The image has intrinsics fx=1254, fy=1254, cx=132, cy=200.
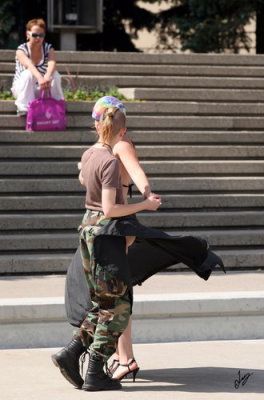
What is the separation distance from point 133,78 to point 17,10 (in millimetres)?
9010

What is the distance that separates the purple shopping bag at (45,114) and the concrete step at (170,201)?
1.07 m

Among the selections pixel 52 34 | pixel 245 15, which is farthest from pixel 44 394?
pixel 52 34

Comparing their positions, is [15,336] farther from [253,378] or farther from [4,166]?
[4,166]

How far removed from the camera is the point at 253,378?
7.60m

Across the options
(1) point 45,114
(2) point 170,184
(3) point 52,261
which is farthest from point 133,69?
(3) point 52,261

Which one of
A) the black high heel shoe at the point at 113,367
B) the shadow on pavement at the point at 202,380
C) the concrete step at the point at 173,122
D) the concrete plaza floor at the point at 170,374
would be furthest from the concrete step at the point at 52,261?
the black high heel shoe at the point at 113,367

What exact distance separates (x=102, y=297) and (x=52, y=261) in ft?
15.2

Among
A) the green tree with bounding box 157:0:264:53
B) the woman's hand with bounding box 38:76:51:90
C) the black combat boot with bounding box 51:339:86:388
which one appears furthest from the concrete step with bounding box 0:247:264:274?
the green tree with bounding box 157:0:264:53

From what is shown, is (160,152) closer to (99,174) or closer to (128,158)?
(128,158)

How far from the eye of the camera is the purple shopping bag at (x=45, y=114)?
45.0ft

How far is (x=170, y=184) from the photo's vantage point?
43.9 ft

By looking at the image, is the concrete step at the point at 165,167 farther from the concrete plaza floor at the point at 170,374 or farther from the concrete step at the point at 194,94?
the concrete plaza floor at the point at 170,374

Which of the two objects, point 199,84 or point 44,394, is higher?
point 199,84

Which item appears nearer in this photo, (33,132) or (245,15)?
(33,132)
